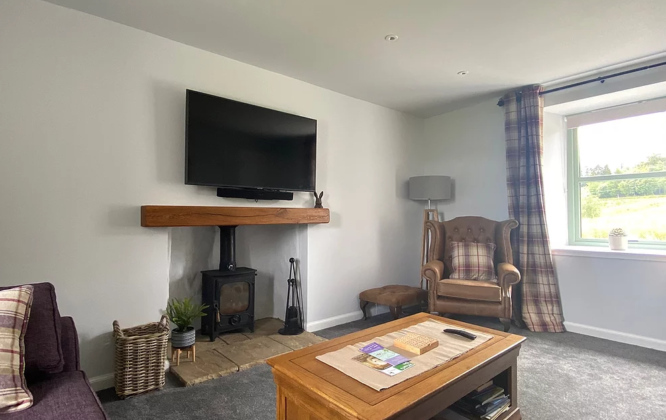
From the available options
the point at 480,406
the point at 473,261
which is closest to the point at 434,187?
the point at 473,261

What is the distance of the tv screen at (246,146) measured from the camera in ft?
8.45

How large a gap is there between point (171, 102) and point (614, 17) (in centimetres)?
290

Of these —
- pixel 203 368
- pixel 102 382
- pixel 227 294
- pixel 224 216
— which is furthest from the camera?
pixel 227 294

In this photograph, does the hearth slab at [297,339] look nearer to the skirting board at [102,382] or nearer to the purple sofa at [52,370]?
the skirting board at [102,382]

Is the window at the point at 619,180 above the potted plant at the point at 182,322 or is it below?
above

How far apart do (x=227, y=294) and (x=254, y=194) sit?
0.84 meters

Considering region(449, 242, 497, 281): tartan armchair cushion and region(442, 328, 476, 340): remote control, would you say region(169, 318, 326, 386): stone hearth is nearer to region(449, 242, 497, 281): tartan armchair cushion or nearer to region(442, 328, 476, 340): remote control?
region(442, 328, 476, 340): remote control

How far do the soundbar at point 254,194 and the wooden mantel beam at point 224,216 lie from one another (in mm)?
111

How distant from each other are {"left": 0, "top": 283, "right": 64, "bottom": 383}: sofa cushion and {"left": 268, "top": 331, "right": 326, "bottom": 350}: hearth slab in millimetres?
1659

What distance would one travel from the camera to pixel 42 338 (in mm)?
1394

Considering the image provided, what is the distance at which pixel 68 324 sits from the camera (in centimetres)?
157

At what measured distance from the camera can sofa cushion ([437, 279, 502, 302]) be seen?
304cm

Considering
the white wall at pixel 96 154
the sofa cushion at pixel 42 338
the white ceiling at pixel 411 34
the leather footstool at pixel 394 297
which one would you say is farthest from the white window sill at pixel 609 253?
the sofa cushion at pixel 42 338

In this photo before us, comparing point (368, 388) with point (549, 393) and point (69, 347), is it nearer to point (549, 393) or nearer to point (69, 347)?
point (69, 347)
